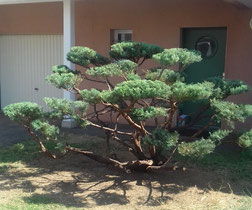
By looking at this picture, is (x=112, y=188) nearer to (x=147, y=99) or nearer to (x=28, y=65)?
(x=147, y=99)

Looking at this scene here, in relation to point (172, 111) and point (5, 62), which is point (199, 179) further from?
point (5, 62)

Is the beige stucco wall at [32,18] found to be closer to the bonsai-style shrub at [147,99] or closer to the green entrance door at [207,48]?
the green entrance door at [207,48]

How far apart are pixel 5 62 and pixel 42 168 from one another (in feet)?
18.9

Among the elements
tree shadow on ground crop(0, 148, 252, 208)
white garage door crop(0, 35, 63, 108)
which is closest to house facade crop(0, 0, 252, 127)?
white garage door crop(0, 35, 63, 108)

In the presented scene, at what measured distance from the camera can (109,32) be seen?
8.54 m

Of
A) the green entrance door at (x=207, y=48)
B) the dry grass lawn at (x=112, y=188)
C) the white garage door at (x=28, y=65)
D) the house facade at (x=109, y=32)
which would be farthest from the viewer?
the white garage door at (x=28, y=65)

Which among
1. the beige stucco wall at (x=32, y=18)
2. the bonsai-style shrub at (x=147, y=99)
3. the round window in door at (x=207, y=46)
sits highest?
the beige stucco wall at (x=32, y=18)

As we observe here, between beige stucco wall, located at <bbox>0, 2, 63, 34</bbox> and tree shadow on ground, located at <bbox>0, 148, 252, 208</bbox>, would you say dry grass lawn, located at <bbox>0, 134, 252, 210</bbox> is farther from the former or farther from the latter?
beige stucco wall, located at <bbox>0, 2, 63, 34</bbox>

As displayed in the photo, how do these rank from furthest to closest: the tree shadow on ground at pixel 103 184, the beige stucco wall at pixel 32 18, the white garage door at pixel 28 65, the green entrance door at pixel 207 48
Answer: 1. the white garage door at pixel 28 65
2. the beige stucco wall at pixel 32 18
3. the green entrance door at pixel 207 48
4. the tree shadow on ground at pixel 103 184

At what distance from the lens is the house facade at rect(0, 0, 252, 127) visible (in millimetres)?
7211

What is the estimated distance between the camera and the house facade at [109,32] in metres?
7.21

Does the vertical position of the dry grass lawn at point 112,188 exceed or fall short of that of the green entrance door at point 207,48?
it falls short

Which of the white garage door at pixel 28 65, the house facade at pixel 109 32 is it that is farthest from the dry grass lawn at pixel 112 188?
the white garage door at pixel 28 65

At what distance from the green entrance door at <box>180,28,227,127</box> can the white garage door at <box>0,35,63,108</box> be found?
337 centimetres
